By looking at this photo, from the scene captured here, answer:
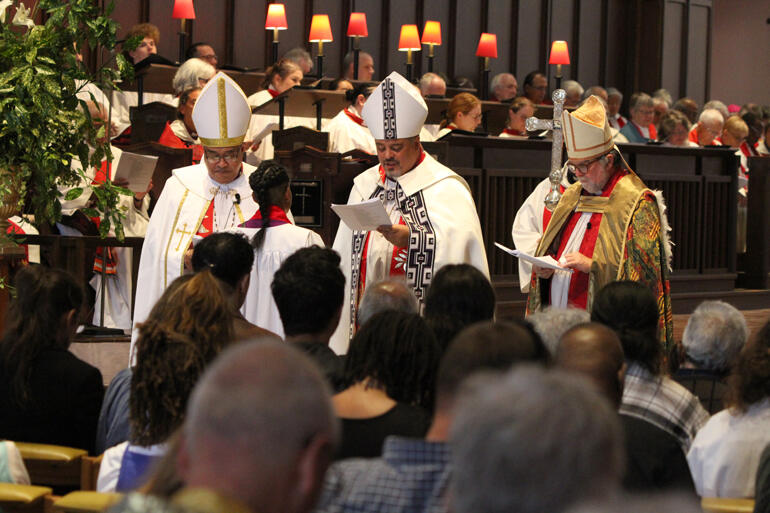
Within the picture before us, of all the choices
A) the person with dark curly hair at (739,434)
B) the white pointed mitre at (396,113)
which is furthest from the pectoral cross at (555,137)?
→ the person with dark curly hair at (739,434)

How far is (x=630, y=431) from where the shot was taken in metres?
2.48

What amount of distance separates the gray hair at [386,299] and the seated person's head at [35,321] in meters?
0.88

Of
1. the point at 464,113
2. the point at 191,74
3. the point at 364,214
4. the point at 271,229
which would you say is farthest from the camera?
the point at 464,113

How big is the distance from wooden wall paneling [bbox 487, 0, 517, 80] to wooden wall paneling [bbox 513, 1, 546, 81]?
11cm

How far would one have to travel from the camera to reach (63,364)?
10.3ft

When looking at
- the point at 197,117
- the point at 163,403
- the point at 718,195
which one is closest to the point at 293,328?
the point at 163,403

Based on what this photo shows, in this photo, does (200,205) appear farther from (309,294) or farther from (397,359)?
(397,359)

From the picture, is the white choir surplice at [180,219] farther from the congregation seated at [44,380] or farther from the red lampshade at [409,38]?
the red lampshade at [409,38]

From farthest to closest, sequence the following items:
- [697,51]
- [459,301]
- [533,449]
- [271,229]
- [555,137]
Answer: [697,51], [555,137], [271,229], [459,301], [533,449]

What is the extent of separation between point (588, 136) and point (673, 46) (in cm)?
1113

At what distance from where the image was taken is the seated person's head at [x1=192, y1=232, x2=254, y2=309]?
3713 millimetres

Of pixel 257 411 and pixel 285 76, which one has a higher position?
pixel 285 76

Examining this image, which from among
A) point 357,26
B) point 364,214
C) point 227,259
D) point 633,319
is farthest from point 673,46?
point 633,319

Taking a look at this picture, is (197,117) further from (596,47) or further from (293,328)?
(596,47)
